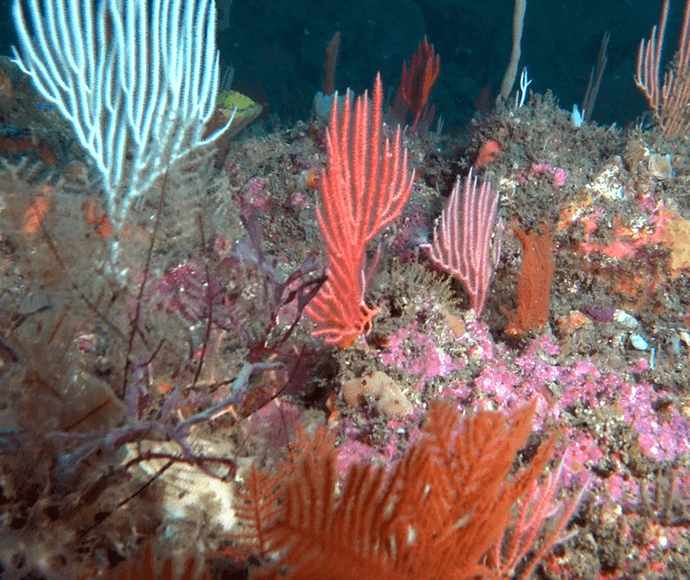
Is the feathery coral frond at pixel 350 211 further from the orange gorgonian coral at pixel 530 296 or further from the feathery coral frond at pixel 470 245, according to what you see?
the orange gorgonian coral at pixel 530 296

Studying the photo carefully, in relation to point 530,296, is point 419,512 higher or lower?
lower

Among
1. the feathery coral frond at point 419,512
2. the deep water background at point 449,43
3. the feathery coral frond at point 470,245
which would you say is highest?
the deep water background at point 449,43

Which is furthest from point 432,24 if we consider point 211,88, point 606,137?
point 211,88

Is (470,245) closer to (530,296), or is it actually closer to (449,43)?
(530,296)

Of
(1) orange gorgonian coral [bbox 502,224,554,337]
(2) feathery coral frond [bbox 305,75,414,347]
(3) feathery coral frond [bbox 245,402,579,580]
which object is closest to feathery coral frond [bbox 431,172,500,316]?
(1) orange gorgonian coral [bbox 502,224,554,337]

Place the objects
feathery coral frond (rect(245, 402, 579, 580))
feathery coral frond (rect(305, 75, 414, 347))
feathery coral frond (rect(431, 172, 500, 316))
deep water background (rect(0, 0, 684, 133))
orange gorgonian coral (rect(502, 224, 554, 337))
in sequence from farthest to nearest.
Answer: deep water background (rect(0, 0, 684, 133)) < feathery coral frond (rect(431, 172, 500, 316)) < orange gorgonian coral (rect(502, 224, 554, 337)) < feathery coral frond (rect(305, 75, 414, 347)) < feathery coral frond (rect(245, 402, 579, 580))

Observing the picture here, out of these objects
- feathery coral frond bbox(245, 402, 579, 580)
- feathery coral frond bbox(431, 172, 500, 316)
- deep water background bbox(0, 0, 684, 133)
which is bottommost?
feathery coral frond bbox(245, 402, 579, 580)

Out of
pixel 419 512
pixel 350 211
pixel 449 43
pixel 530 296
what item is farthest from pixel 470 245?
pixel 449 43

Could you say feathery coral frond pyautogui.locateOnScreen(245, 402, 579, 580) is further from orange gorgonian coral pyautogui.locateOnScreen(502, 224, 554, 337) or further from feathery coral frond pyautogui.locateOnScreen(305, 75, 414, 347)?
orange gorgonian coral pyautogui.locateOnScreen(502, 224, 554, 337)

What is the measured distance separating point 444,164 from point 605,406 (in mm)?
3192

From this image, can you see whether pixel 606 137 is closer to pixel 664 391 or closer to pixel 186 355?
pixel 664 391

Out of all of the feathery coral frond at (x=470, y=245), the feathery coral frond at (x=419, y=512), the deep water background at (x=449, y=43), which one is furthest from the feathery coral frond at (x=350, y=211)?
the deep water background at (x=449, y=43)

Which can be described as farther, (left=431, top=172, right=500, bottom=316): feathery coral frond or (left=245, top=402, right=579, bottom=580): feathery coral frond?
(left=431, top=172, right=500, bottom=316): feathery coral frond

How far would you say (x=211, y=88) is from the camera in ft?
12.7
